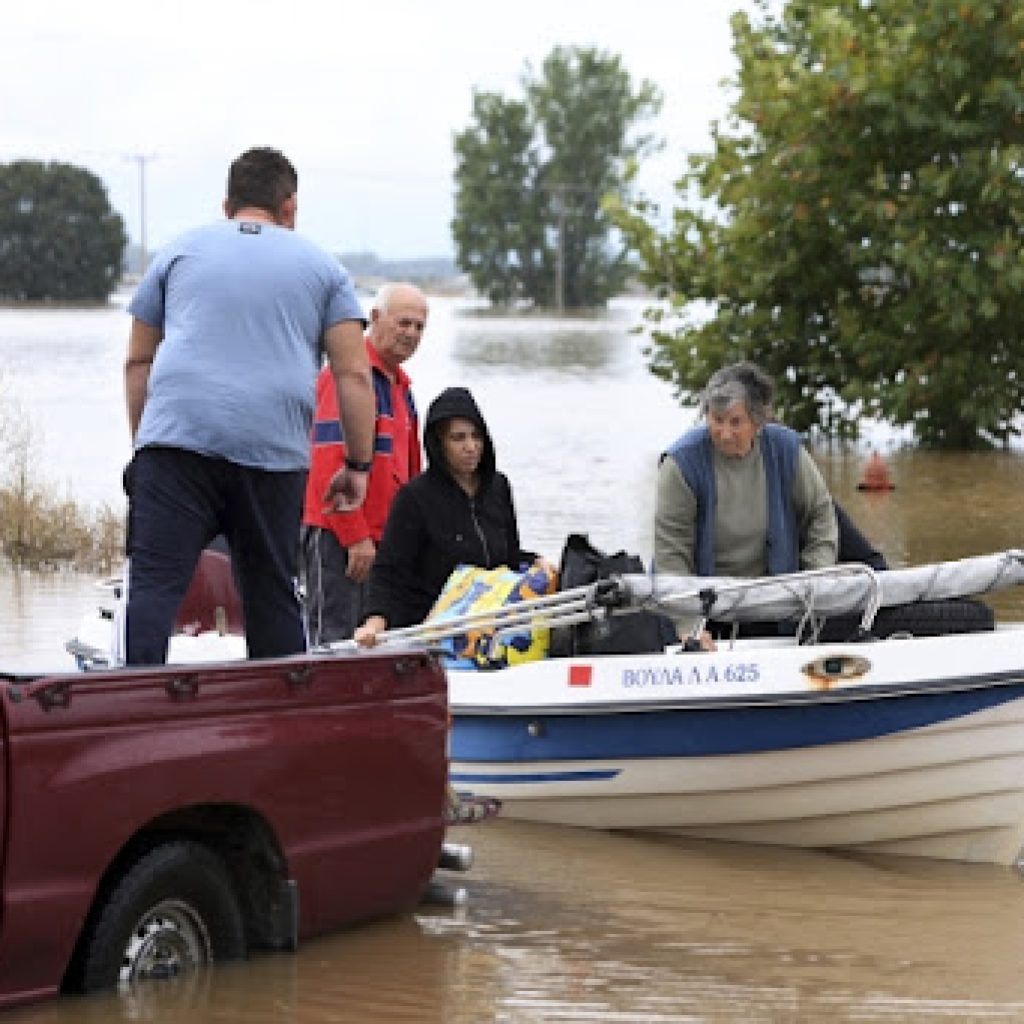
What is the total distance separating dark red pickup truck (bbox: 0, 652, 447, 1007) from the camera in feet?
19.1

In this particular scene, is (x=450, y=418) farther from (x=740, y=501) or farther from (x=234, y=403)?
(x=234, y=403)

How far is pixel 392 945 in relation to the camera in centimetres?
703

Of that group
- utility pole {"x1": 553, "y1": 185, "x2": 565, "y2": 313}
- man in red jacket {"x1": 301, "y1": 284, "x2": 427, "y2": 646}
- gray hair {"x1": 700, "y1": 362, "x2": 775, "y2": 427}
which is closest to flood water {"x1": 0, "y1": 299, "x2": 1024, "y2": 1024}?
man in red jacket {"x1": 301, "y1": 284, "x2": 427, "y2": 646}

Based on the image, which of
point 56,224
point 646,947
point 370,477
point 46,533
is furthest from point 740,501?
point 56,224

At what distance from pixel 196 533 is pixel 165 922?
126 cm

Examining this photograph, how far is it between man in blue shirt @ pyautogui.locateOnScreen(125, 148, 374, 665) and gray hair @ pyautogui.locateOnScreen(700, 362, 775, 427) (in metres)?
2.31

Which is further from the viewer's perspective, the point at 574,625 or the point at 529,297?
the point at 529,297

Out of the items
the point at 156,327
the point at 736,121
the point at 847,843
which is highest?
the point at 736,121

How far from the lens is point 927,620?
9.23 metres

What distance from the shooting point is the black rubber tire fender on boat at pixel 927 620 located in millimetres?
9203

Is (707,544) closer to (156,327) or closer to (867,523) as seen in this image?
(156,327)

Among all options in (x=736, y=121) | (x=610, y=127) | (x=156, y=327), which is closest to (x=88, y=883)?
(x=156, y=327)

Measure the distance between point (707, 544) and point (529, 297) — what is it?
131828 millimetres

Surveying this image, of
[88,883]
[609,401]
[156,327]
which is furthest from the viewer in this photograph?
[609,401]
